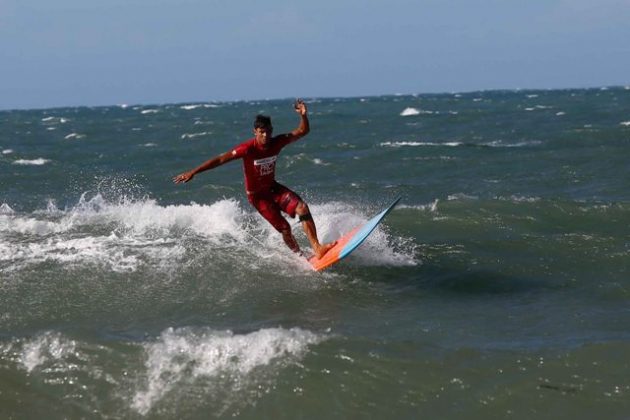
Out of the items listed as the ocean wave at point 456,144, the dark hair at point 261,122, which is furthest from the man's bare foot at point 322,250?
the ocean wave at point 456,144

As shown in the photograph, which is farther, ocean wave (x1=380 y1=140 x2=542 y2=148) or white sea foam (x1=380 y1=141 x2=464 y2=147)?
white sea foam (x1=380 y1=141 x2=464 y2=147)

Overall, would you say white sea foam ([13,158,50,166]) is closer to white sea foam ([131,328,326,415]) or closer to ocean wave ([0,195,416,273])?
ocean wave ([0,195,416,273])

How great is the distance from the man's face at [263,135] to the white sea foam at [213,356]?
7.75ft

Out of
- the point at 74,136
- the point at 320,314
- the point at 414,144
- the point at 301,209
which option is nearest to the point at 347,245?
the point at 301,209

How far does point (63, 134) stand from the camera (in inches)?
1769

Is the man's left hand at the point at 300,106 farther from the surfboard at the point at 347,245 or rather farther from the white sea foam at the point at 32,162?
the white sea foam at the point at 32,162

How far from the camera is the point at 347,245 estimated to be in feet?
27.7

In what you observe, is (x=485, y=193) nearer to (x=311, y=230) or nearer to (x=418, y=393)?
(x=311, y=230)

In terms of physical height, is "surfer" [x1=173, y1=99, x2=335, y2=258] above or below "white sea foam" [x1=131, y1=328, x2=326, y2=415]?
above

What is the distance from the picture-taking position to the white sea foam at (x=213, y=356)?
5.96 meters

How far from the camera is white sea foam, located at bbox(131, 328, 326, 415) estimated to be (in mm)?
5961

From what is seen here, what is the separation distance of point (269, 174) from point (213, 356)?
287 centimetres

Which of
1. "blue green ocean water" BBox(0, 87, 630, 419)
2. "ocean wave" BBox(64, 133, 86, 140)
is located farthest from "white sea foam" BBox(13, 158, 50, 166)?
"ocean wave" BBox(64, 133, 86, 140)

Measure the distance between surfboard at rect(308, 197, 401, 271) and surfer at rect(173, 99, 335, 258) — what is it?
0.28ft
